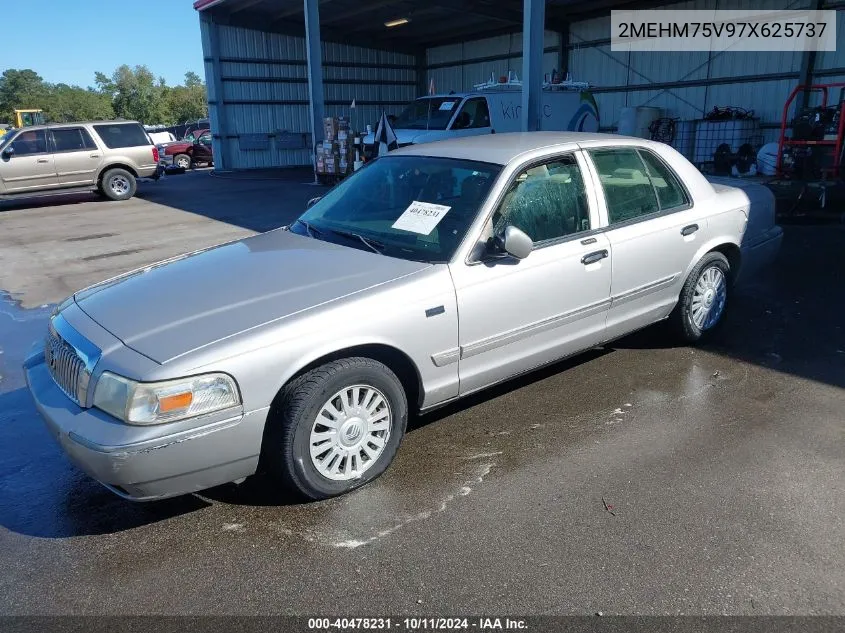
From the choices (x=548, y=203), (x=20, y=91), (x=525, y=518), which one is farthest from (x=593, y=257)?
(x=20, y=91)

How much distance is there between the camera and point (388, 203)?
416 centimetres

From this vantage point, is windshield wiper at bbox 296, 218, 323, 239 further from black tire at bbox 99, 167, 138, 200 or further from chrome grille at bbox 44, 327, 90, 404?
black tire at bbox 99, 167, 138, 200

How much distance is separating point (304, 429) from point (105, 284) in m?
1.64

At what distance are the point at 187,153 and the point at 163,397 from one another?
27250 millimetres

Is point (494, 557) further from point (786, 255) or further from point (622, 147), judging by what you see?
point (786, 255)

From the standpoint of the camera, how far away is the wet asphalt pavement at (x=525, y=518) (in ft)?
8.54

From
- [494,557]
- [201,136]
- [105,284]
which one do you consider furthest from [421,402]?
[201,136]

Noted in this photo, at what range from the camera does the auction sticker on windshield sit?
3783 mm

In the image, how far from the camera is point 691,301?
4.90 m

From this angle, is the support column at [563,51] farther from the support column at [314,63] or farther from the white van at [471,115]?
the support column at [314,63]

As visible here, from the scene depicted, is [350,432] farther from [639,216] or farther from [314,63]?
[314,63]

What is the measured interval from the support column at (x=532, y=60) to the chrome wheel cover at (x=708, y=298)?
21.9 ft

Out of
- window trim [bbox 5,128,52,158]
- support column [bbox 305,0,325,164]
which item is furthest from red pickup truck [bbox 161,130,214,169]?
window trim [bbox 5,128,52,158]

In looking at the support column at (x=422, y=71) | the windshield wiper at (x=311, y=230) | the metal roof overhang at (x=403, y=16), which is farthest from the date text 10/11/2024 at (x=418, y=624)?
the support column at (x=422, y=71)
